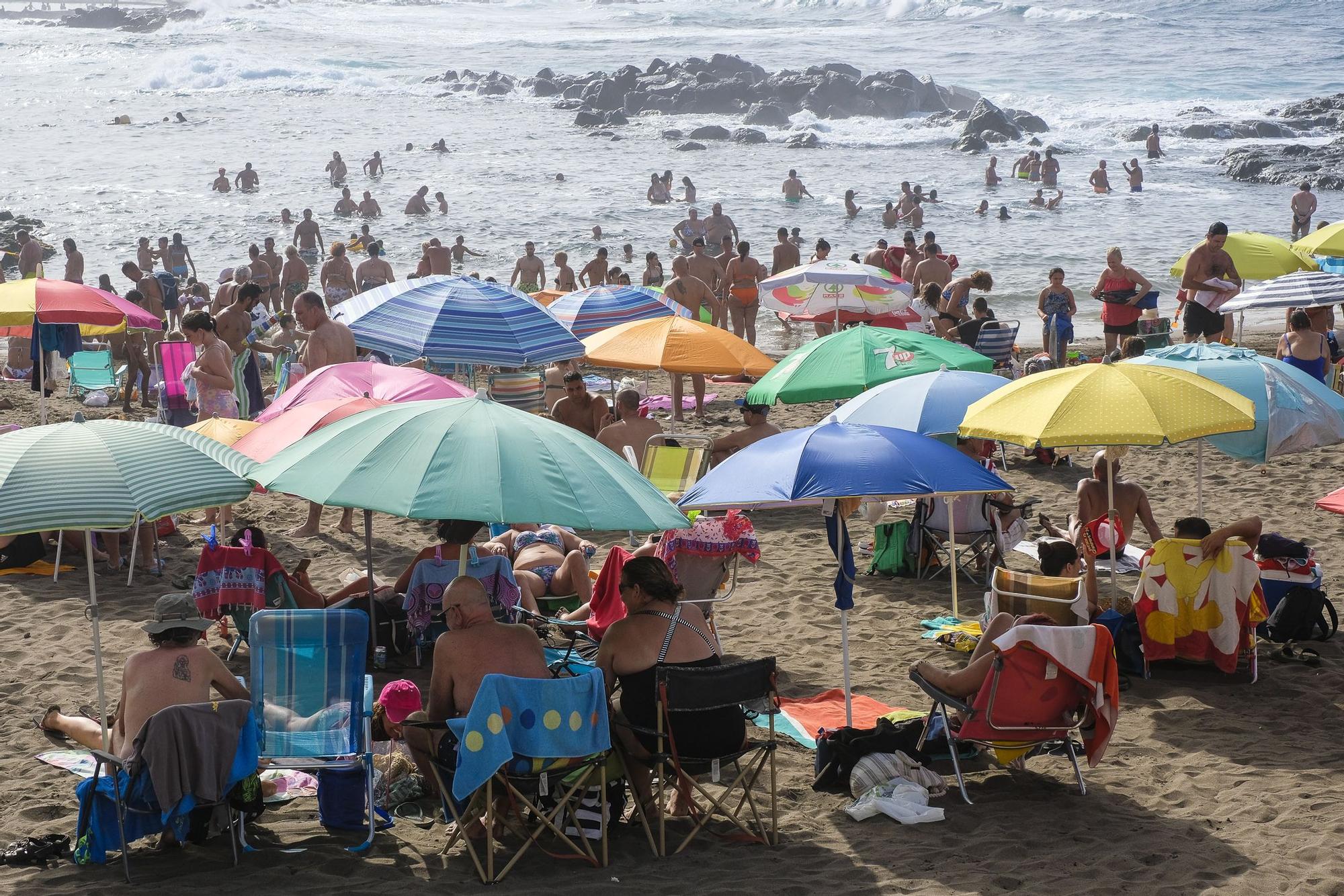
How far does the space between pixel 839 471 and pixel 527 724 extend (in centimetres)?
147

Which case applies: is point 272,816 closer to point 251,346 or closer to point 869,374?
point 869,374

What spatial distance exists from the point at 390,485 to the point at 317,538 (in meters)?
4.13

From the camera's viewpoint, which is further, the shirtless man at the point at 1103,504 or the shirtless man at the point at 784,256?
the shirtless man at the point at 784,256

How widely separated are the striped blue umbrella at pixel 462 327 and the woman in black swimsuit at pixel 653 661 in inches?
128

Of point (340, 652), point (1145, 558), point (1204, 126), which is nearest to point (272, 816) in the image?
point (340, 652)

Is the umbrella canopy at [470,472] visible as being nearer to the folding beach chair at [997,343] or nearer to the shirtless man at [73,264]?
the folding beach chair at [997,343]

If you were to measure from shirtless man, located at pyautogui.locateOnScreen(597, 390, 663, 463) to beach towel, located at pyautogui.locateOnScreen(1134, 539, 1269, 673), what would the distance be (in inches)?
130

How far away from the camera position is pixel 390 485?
394cm

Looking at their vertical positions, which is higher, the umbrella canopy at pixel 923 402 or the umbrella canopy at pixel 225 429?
the umbrella canopy at pixel 923 402

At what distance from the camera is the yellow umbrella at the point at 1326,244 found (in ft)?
38.8

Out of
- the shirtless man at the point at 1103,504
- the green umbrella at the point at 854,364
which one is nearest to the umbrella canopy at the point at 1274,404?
the shirtless man at the point at 1103,504

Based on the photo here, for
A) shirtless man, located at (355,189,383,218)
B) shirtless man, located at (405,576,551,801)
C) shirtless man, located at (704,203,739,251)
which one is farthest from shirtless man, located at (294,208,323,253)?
shirtless man, located at (405,576,551,801)

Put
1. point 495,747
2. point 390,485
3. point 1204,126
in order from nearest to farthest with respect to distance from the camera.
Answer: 1. point 495,747
2. point 390,485
3. point 1204,126

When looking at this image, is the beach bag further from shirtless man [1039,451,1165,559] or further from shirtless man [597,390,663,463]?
shirtless man [597,390,663,463]
